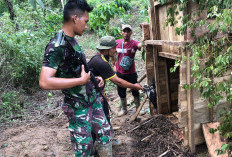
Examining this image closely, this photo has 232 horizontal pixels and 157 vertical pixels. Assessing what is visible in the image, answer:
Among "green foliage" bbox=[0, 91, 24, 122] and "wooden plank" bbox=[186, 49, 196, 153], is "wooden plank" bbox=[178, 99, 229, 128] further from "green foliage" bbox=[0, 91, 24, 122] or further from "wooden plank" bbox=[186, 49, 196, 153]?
"green foliage" bbox=[0, 91, 24, 122]

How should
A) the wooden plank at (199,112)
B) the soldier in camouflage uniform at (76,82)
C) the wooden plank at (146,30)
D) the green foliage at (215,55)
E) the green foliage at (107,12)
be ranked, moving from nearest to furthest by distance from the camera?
1. the green foliage at (215,55)
2. the soldier in camouflage uniform at (76,82)
3. the wooden plank at (199,112)
4. the wooden plank at (146,30)
5. the green foliage at (107,12)

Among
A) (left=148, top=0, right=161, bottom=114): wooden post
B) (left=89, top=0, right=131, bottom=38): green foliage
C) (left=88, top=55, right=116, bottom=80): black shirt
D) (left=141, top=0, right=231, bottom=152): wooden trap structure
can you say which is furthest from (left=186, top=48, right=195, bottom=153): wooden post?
(left=89, top=0, right=131, bottom=38): green foliage

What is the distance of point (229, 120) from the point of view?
2.18 meters

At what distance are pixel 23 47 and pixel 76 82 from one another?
18.0 ft

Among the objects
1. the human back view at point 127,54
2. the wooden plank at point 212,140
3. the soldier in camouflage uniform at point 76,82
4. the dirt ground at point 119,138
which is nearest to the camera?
the soldier in camouflage uniform at point 76,82

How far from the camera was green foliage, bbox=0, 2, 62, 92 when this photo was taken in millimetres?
6047

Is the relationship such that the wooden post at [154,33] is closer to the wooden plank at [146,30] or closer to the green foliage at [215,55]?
the wooden plank at [146,30]

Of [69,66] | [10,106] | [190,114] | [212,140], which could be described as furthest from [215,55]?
[10,106]

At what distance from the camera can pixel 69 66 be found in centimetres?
225

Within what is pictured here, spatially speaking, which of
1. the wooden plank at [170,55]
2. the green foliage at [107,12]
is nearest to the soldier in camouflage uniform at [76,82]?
the wooden plank at [170,55]

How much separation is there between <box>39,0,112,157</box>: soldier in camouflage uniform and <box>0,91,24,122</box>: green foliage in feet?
12.6

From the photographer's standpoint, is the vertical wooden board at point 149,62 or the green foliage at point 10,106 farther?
the green foliage at point 10,106

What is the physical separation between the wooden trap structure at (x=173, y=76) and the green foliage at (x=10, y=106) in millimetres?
3977

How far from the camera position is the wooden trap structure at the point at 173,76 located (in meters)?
2.75
